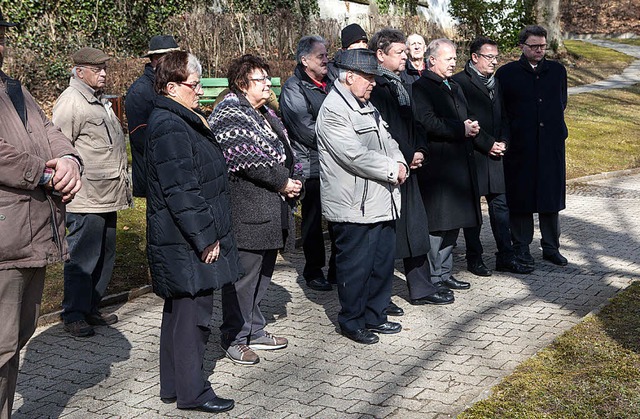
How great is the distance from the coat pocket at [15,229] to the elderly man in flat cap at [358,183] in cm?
251

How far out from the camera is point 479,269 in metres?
8.38

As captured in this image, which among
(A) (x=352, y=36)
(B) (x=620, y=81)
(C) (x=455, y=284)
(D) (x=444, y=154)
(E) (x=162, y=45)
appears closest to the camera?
(E) (x=162, y=45)

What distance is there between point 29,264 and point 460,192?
4.28 meters

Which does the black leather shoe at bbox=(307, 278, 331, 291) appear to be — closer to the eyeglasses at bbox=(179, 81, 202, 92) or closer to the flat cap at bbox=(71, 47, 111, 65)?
the flat cap at bbox=(71, 47, 111, 65)

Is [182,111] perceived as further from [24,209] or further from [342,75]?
[342,75]

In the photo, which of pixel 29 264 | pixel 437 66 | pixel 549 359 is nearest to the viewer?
pixel 29 264

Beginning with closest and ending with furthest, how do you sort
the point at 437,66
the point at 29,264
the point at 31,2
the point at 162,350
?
1. the point at 29,264
2. the point at 162,350
3. the point at 437,66
4. the point at 31,2

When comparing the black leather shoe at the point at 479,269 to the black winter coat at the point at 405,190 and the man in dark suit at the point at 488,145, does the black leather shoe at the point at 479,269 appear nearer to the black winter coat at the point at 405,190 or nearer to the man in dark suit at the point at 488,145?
the man in dark suit at the point at 488,145

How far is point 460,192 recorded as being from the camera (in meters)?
7.60

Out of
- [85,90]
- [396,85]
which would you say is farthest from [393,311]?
[85,90]

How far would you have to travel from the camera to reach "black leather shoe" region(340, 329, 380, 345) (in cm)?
638

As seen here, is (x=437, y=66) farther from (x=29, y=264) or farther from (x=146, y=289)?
(x=29, y=264)

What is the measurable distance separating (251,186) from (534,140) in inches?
149

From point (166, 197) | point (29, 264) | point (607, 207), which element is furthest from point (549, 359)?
point (607, 207)
